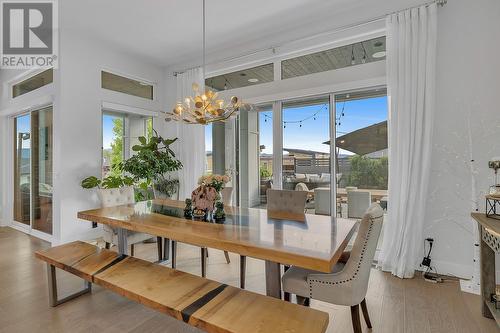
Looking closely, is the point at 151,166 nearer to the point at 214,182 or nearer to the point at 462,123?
the point at 214,182

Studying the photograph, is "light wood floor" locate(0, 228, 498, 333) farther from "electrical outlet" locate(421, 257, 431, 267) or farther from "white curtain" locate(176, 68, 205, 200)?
"white curtain" locate(176, 68, 205, 200)

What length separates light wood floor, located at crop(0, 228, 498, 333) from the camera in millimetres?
2176

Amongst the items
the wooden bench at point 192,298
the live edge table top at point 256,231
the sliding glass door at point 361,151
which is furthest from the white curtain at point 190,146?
the wooden bench at point 192,298

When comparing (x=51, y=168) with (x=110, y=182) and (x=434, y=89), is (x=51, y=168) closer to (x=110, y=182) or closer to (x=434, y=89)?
(x=110, y=182)

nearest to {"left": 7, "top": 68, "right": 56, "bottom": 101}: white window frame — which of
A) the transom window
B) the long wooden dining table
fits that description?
the transom window

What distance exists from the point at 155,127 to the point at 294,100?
122 inches

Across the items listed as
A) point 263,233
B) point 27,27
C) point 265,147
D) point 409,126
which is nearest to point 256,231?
point 263,233

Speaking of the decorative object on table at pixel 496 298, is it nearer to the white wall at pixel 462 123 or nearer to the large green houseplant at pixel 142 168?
the white wall at pixel 462 123

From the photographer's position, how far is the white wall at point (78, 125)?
4.18m

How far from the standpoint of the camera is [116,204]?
3.67 meters

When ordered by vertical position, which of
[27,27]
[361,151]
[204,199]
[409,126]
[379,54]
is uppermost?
[27,27]

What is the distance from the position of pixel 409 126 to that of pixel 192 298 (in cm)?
299

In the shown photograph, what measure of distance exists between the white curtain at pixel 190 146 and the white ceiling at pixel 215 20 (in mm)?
615

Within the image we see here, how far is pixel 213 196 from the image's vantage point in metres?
2.58
